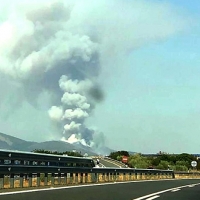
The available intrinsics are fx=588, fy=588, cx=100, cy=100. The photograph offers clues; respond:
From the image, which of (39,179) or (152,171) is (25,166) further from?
(152,171)

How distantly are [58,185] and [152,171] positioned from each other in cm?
2173

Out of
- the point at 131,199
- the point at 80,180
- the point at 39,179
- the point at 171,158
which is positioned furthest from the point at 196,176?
the point at 171,158

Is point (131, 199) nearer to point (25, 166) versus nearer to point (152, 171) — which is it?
point (25, 166)

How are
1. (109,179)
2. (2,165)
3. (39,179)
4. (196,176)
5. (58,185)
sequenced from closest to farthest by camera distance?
1. (2,165)
2. (39,179)
3. (58,185)
4. (109,179)
5. (196,176)

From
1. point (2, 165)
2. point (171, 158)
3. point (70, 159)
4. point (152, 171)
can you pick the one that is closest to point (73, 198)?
point (2, 165)

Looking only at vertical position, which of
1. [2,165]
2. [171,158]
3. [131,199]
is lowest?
[131,199]

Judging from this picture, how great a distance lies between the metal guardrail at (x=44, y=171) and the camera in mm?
18156

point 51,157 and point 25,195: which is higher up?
point 51,157

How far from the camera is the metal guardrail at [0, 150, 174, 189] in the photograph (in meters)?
18.2

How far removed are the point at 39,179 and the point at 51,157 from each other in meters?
1.57

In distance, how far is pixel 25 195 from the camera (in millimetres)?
15992

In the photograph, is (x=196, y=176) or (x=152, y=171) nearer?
(x=152, y=171)

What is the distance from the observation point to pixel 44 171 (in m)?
20.4

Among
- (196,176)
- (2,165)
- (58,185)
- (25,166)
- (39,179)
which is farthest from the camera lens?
(196,176)
